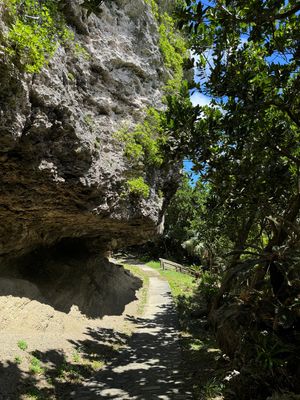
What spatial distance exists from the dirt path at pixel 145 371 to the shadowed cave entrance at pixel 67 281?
2.13 m

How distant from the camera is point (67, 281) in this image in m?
14.3

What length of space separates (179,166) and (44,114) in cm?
847

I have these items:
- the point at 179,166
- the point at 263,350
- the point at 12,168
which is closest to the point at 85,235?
the point at 179,166

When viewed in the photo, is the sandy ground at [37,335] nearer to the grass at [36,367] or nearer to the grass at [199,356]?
the grass at [36,367]

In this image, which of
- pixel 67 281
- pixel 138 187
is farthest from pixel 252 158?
pixel 67 281

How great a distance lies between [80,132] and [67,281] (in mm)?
8020

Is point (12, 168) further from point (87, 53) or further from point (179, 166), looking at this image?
point (179, 166)

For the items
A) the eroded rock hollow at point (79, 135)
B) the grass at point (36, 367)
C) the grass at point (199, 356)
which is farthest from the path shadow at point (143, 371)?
the eroded rock hollow at point (79, 135)

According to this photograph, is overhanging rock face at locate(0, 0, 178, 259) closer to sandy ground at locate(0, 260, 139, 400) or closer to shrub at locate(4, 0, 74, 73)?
shrub at locate(4, 0, 74, 73)

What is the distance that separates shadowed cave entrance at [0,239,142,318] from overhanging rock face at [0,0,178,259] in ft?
2.49

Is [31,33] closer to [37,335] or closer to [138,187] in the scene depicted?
[138,187]

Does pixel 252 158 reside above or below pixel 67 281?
above

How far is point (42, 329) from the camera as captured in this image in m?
10.4

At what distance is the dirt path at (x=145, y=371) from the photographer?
7371mm
